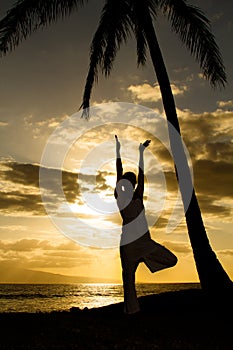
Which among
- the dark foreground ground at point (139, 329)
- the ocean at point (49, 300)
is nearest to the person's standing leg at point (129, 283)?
the dark foreground ground at point (139, 329)

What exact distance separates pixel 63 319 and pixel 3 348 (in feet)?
8.56

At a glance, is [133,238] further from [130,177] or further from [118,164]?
[118,164]

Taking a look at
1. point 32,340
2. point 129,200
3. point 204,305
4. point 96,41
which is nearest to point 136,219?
point 129,200

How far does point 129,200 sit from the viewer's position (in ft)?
28.0

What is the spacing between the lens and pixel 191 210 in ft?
41.2

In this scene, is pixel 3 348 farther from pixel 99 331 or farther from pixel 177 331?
pixel 177 331

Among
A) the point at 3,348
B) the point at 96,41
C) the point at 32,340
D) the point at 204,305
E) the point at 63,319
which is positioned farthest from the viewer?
the point at 96,41

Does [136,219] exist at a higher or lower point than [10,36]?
lower

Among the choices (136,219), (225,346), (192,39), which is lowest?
→ (225,346)

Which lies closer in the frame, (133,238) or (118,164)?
(133,238)

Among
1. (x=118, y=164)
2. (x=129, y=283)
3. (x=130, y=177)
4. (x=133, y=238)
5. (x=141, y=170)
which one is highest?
(x=118, y=164)

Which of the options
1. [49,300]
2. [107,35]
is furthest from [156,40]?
[49,300]

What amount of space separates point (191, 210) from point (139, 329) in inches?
163

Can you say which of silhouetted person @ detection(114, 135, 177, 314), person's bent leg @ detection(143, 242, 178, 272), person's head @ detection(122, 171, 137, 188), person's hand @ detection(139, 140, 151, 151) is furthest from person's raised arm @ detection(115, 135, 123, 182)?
person's bent leg @ detection(143, 242, 178, 272)
